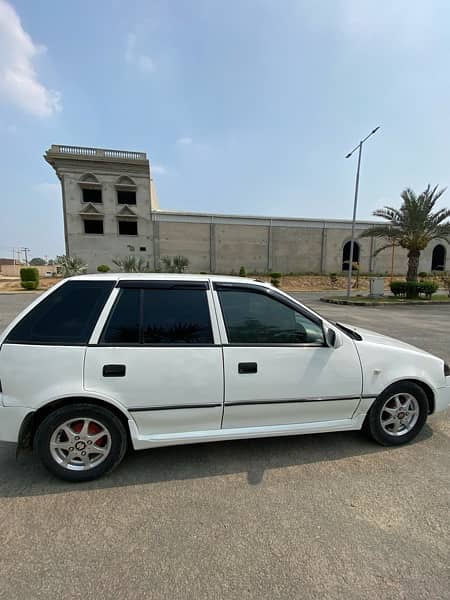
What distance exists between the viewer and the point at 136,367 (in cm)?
222

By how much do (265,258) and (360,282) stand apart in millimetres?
12342

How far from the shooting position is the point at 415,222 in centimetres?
1838

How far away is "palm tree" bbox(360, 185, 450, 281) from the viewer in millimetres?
18125

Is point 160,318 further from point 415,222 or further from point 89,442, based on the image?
point 415,222

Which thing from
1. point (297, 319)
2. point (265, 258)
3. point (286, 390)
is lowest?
point (286, 390)

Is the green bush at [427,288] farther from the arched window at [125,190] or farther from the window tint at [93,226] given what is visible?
the window tint at [93,226]

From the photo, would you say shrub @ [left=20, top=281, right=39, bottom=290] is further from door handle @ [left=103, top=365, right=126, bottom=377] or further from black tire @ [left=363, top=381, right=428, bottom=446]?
black tire @ [left=363, top=381, right=428, bottom=446]

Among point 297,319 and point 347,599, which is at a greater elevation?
point 297,319

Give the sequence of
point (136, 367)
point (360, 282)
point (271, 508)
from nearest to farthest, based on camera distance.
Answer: point (271, 508)
point (136, 367)
point (360, 282)

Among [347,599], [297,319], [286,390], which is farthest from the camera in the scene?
[297,319]

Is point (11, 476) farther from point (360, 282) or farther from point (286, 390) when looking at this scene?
point (360, 282)

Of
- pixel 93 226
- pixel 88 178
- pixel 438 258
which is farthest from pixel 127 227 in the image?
pixel 438 258

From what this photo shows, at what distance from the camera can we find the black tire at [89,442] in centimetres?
219

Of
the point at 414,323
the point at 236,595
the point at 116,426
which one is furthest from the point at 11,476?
the point at 414,323
